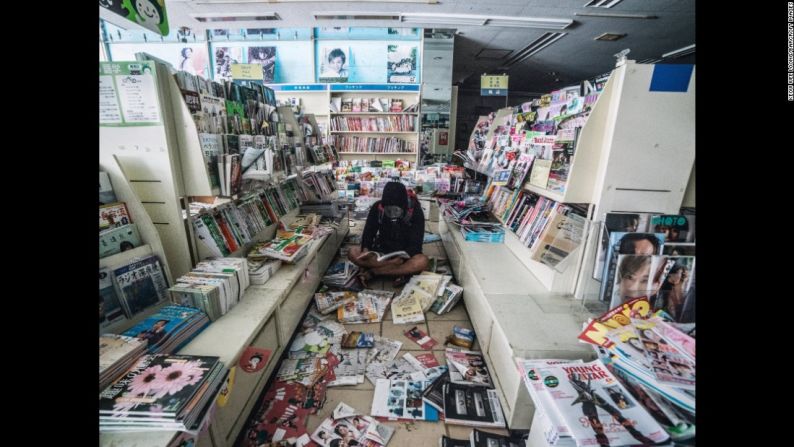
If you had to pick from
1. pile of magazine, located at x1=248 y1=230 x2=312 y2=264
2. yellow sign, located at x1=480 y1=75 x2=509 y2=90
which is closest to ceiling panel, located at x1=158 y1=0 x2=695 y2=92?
yellow sign, located at x1=480 y1=75 x2=509 y2=90

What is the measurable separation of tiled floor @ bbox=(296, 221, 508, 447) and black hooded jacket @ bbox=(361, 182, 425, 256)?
2.65 feet

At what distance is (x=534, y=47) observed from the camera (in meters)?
6.93

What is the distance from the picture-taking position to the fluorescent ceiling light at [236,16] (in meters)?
4.78

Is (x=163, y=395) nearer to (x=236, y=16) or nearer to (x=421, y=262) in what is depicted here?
(x=421, y=262)

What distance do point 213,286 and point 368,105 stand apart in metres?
4.82

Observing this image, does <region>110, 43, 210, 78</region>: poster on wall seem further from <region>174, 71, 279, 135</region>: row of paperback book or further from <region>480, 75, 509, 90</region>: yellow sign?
<region>480, 75, 509, 90</region>: yellow sign

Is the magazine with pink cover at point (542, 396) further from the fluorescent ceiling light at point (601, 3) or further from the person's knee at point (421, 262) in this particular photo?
the fluorescent ceiling light at point (601, 3)

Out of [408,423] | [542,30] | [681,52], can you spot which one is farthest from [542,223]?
[681,52]

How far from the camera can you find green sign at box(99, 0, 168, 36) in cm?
152

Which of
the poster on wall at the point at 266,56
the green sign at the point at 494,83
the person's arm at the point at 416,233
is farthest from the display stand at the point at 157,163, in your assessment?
the poster on wall at the point at 266,56
